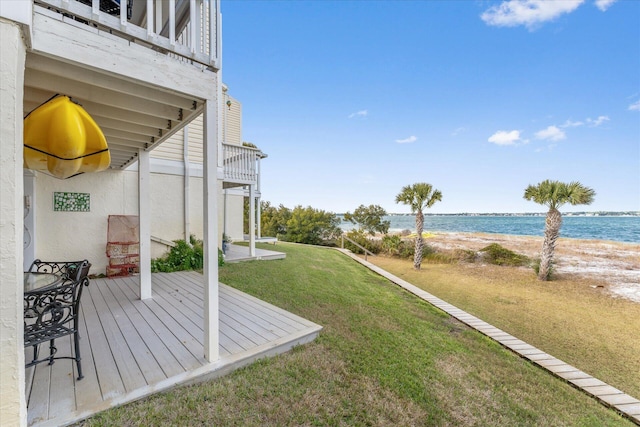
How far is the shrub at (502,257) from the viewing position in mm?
13586

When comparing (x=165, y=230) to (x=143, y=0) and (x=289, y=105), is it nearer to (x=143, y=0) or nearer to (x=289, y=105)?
(x=143, y=0)

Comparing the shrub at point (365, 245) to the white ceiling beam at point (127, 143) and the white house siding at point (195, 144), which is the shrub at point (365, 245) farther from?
the white ceiling beam at point (127, 143)

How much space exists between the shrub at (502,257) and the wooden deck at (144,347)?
1408cm

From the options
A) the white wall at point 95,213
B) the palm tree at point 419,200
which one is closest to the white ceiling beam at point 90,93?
the white wall at point 95,213

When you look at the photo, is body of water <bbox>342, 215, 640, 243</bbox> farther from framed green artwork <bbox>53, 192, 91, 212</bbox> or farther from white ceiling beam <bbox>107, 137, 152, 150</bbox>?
white ceiling beam <bbox>107, 137, 152, 150</bbox>

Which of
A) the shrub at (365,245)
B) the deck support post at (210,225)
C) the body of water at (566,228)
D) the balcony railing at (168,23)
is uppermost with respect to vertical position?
the balcony railing at (168,23)

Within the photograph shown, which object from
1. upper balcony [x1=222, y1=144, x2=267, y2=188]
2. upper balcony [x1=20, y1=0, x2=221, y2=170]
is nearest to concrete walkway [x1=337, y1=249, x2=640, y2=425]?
upper balcony [x1=20, y1=0, x2=221, y2=170]

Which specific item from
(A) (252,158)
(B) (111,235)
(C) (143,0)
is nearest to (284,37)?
(A) (252,158)

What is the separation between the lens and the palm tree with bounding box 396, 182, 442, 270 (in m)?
12.9

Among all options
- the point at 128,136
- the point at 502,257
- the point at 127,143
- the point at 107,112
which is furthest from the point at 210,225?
the point at 502,257

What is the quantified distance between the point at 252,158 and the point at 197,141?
1608mm

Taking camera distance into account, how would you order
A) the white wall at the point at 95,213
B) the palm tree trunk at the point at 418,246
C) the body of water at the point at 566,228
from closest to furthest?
the white wall at the point at 95,213, the palm tree trunk at the point at 418,246, the body of water at the point at 566,228

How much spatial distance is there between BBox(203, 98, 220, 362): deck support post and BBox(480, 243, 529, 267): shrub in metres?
15.3

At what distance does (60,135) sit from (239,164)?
6.12 meters
